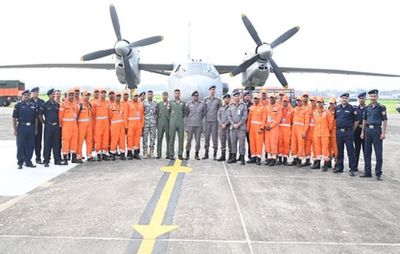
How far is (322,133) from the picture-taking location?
9.06m

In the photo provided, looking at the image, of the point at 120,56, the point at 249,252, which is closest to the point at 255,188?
the point at 249,252

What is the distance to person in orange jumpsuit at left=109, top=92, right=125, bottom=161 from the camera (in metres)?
9.77

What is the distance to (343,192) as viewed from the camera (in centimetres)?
689

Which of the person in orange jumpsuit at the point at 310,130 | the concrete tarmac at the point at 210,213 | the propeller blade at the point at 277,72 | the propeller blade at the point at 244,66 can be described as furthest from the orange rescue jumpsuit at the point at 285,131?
the propeller blade at the point at 277,72

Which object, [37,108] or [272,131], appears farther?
[272,131]

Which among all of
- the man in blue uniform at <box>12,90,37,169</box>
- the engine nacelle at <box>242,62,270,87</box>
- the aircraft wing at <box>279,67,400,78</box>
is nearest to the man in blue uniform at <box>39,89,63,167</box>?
the man in blue uniform at <box>12,90,37,169</box>

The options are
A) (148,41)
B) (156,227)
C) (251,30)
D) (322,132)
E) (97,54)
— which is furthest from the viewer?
(148,41)

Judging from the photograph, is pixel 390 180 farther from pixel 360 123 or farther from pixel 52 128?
pixel 52 128

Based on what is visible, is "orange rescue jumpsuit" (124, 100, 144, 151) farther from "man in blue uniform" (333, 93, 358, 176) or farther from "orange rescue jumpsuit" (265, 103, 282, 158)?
"man in blue uniform" (333, 93, 358, 176)

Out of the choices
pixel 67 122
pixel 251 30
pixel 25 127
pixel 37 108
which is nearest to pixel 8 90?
pixel 251 30

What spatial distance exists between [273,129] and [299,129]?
0.67 metres

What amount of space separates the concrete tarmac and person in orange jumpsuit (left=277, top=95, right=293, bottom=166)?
1403 mm

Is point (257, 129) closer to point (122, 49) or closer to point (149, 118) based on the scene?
point (149, 118)

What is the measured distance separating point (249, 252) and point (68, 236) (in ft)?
7.14
